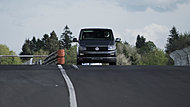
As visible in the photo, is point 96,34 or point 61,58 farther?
point 61,58

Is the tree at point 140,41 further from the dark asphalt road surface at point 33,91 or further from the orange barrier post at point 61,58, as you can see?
the dark asphalt road surface at point 33,91

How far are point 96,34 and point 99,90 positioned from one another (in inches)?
446

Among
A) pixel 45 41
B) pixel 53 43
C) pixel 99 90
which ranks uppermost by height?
pixel 45 41

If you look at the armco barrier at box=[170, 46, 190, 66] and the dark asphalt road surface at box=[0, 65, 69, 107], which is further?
the armco barrier at box=[170, 46, 190, 66]

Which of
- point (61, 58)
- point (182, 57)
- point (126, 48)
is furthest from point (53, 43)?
point (182, 57)

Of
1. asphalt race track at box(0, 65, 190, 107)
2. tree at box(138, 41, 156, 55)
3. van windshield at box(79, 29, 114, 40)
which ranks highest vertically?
tree at box(138, 41, 156, 55)

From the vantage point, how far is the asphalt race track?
5.38 meters

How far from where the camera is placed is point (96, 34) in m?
17.5

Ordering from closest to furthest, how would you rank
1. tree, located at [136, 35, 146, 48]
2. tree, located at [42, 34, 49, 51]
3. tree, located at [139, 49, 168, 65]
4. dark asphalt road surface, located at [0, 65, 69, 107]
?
dark asphalt road surface, located at [0, 65, 69, 107]
tree, located at [139, 49, 168, 65]
tree, located at [42, 34, 49, 51]
tree, located at [136, 35, 146, 48]

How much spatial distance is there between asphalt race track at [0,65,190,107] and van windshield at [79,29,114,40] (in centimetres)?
926

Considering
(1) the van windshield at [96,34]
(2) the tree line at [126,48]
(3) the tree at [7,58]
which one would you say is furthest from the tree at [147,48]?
(1) the van windshield at [96,34]

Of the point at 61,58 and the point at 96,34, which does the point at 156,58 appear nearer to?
the point at 61,58

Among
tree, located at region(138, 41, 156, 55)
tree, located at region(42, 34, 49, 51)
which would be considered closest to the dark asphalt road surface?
tree, located at region(42, 34, 49, 51)

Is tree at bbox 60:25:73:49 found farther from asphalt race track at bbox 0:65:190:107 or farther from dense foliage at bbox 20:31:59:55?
asphalt race track at bbox 0:65:190:107
